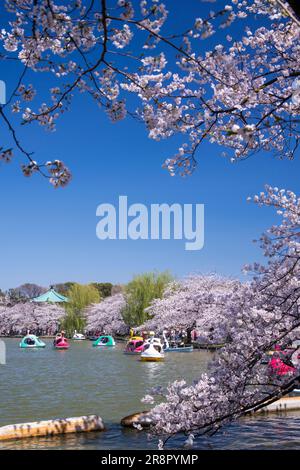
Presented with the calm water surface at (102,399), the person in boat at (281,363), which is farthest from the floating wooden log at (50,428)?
the person in boat at (281,363)

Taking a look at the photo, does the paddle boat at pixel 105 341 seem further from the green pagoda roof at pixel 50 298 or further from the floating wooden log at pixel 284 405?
the floating wooden log at pixel 284 405

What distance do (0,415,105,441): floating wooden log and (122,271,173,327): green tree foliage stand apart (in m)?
34.0

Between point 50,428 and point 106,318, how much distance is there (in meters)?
45.8

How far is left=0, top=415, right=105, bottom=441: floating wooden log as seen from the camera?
962cm

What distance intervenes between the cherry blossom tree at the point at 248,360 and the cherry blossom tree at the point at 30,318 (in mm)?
57738

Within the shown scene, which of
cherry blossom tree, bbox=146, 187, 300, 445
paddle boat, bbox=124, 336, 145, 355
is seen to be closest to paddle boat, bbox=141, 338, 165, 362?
paddle boat, bbox=124, 336, 145, 355

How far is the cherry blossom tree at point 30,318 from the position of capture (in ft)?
216

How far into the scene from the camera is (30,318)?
67625 mm

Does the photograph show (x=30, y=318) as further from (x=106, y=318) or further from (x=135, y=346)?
(x=135, y=346)

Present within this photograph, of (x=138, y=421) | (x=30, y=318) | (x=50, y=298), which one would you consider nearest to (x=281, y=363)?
(x=138, y=421)

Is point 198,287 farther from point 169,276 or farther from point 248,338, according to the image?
point 248,338

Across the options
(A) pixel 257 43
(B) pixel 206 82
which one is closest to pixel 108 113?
(B) pixel 206 82

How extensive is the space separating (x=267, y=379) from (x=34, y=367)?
63.7 feet

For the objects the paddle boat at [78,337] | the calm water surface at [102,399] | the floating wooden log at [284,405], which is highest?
the floating wooden log at [284,405]
